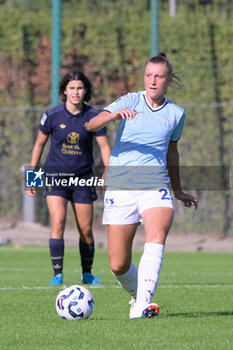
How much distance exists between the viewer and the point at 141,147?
269 inches

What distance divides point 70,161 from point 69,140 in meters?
0.25

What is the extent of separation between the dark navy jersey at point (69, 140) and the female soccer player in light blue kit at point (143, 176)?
10.0 ft

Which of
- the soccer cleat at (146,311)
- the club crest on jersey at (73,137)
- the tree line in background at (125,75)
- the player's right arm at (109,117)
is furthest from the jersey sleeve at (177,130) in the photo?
the tree line in background at (125,75)

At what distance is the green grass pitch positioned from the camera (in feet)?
18.5

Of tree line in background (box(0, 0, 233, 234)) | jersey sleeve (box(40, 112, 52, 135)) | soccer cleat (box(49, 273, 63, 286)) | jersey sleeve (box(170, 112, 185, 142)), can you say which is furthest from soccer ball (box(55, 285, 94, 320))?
tree line in background (box(0, 0, 233, 234))

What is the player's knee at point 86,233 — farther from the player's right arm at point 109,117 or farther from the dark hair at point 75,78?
the player's right arm at point 109,117

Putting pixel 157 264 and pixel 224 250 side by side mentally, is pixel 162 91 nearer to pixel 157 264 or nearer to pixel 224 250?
pixel 157 264

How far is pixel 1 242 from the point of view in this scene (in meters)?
18.7

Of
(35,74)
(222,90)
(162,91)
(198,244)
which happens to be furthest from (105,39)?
(162,91)

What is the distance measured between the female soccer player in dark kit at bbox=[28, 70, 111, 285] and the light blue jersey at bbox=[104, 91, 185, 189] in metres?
3.06

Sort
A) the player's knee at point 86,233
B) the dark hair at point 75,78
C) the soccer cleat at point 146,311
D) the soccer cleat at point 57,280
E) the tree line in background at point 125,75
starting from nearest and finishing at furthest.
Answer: the soccer cleat at point 146,311 < the soccer cleat at point 57,280 < the dark hair at point 75,78 < the player's knee at point 86,233 < the tree line in background at point 125,75

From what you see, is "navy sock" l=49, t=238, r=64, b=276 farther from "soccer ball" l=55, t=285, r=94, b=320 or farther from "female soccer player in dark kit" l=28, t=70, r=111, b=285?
"soccer ball" l=55, t=285, r=94, b=320

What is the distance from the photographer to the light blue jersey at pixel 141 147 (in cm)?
684

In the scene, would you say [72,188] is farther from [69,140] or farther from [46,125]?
[46,125]
